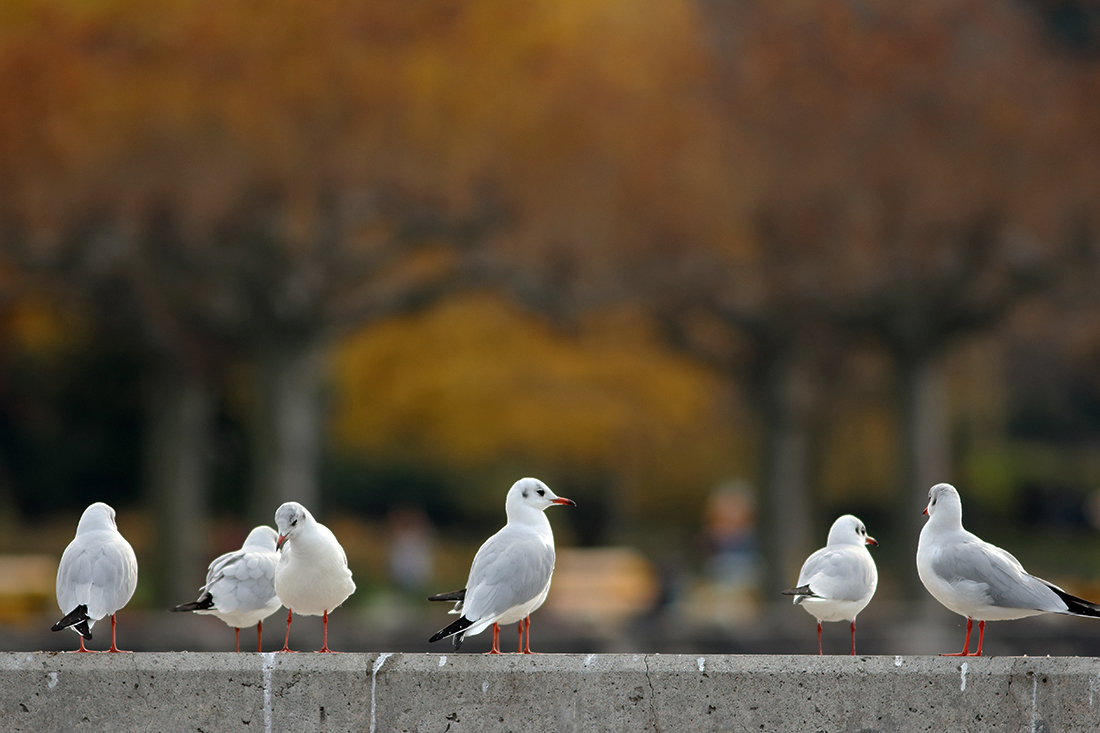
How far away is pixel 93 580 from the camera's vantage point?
6.53 meters

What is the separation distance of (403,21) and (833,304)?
24.4 ft

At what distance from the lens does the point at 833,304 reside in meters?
22.9

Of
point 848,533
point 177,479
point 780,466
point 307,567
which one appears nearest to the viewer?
point 307,567

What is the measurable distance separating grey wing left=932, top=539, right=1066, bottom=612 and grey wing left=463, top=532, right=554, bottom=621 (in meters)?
1.69

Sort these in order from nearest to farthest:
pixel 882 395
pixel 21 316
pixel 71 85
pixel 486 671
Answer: pixel 486 671 → pixel 71 85 → pixel 21 316 → pixel 882 395

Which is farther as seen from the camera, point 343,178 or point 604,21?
point 604,21

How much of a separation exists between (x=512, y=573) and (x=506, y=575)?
30 mm

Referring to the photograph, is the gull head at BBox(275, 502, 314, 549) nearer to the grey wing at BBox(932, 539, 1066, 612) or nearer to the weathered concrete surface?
the weathered concrete surface

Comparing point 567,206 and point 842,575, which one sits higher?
point 567,206

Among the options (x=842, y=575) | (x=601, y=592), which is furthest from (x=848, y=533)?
(x=601, y=592)

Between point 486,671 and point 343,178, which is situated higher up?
point 343,178

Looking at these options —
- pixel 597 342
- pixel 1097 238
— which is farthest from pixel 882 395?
pixel 1097 238

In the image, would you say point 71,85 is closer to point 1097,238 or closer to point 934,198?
point 934,198

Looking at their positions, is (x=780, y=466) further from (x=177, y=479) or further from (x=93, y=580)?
(x=93, y=580)
